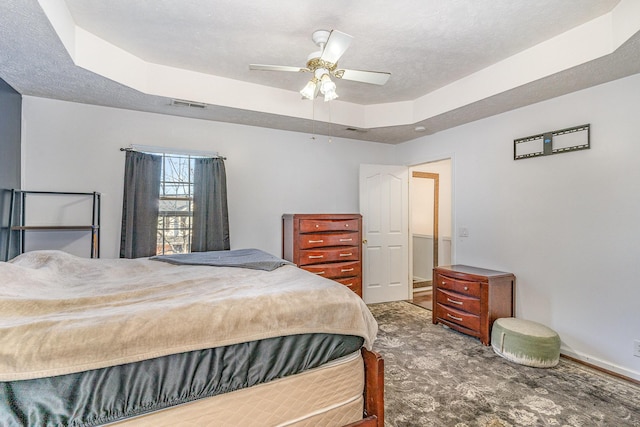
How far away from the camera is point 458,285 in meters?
3.43

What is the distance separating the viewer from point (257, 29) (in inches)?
94.4

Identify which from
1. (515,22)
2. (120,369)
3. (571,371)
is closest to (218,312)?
(120,369)

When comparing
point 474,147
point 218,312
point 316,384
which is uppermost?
point 474,147

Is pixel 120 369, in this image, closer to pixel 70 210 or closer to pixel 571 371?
pixel 70 210

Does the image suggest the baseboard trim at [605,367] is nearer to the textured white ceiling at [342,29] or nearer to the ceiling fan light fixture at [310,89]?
the textured white ceiling at [342,29]

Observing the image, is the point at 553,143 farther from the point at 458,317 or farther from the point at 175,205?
the point at 175,205

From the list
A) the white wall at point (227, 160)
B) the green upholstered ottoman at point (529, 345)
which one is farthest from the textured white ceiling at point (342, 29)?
the green upholstered ottoman at point (529, 345)

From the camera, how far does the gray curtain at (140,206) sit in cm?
337

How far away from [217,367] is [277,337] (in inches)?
10.8

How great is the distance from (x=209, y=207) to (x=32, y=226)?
1647 mm

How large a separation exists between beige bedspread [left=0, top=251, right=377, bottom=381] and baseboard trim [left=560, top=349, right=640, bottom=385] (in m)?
2.39

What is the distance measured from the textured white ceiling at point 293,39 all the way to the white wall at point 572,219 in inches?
10.1

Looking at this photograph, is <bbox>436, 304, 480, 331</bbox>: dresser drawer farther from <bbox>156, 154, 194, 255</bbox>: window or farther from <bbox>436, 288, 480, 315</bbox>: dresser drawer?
<bbox>156, 154, 194, 255</bbox>: window

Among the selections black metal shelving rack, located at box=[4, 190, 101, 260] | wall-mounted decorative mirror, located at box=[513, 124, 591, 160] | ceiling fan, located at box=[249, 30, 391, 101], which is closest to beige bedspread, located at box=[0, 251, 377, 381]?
black metal shelving rack, located at box=[4, 190, 101, 260]
